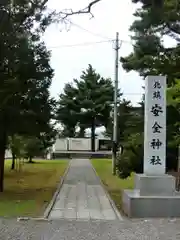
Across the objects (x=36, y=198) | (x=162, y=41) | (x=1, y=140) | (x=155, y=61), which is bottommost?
(x=36, y=198)

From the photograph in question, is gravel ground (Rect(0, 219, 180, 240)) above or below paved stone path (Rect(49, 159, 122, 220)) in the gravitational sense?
above

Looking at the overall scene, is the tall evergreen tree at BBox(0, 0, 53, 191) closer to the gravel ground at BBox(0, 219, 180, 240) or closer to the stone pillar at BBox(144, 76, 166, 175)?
the stone pillar at BBox(144, 76, 166, 175)

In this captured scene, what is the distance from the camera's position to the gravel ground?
A: 7629 mm

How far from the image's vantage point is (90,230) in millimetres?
8273

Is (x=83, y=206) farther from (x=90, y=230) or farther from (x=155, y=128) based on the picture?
(x=90, y=230)

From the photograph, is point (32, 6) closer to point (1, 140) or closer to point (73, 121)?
point (1, 140)

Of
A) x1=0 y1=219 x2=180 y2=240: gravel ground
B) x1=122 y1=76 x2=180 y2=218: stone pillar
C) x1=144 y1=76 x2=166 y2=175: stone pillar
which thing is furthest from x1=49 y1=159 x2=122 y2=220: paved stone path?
x1=144 y1=76 x2=166 y2=175: stone pillar

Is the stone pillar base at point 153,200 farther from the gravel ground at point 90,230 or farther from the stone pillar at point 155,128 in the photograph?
the gravel ground at point 90,230

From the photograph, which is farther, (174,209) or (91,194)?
(91,194)

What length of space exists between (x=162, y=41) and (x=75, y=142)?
4170cm

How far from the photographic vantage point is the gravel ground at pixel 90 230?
25.0ft

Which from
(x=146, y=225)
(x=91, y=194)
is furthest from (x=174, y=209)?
(x=91, y=194)

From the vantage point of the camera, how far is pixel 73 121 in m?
56.2

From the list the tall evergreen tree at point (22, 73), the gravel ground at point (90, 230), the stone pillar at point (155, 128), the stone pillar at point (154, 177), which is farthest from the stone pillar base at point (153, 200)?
the tall evergreen tree at point (22, 73)
